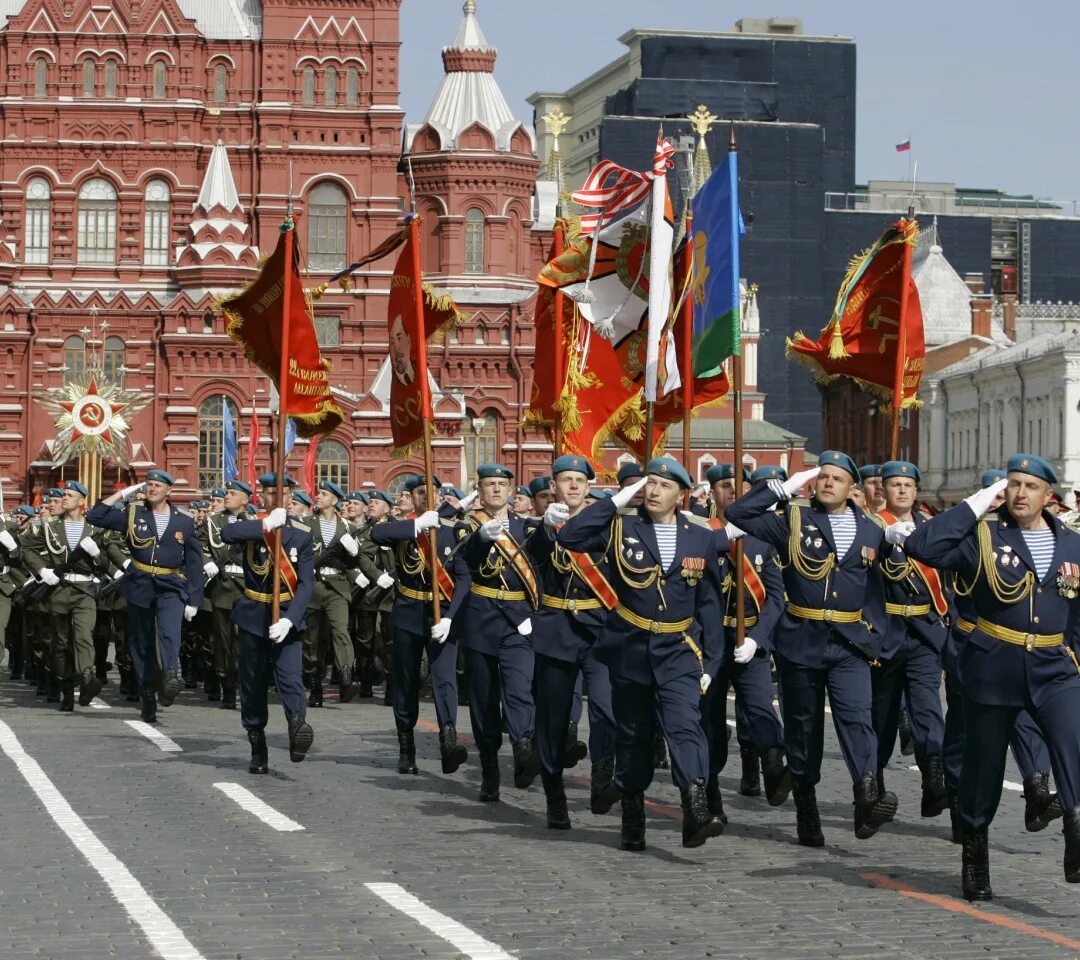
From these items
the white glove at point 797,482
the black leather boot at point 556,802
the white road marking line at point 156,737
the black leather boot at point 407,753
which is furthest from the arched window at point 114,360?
the white glove at point 797,482

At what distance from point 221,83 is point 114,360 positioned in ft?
31.2

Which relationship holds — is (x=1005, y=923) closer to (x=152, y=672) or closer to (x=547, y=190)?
(x=152, y=672)

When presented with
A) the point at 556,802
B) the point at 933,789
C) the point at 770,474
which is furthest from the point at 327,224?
the point at 933,789

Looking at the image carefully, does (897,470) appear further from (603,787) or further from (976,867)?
(976,867)

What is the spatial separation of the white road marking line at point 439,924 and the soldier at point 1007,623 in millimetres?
2192

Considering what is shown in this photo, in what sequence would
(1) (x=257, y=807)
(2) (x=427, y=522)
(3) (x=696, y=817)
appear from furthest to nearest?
1. (2) (x=427, y=522)
2. (1) (x=257, y=807)
3. (3) (x=696, y=817)

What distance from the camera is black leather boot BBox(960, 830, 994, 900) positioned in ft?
31.2

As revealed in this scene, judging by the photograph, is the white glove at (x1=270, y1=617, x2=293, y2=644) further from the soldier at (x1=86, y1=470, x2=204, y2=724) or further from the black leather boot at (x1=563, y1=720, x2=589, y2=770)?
the soldier at (x1=86, y1=470, x2=204, y2=724)

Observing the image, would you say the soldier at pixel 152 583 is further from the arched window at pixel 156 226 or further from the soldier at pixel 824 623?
the arched window at pixel 156 226

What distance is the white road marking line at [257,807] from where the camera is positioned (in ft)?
38.9

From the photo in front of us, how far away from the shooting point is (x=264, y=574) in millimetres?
14852

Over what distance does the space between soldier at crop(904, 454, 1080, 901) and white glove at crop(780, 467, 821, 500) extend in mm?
1483

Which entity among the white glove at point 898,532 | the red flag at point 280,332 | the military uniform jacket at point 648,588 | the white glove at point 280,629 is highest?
the red flag at point 280,332

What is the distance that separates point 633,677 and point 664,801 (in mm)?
2381
